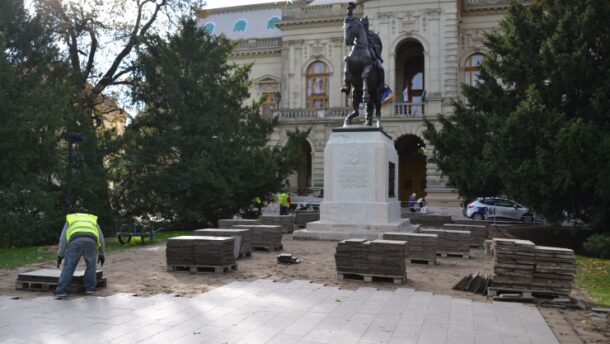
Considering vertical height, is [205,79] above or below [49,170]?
above

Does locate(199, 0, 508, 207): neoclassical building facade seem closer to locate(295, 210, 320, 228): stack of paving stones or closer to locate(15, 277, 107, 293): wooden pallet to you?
locate(295, 210, 320, 228): stack of paving stones

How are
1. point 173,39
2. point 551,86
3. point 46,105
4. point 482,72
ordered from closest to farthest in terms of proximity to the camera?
point 46,105 → point 551,86 → point 482,72 → point 173,39

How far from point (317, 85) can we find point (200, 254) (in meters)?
40.1

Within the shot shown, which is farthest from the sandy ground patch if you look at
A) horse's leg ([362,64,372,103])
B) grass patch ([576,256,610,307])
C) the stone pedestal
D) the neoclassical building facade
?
the neoclassical building facade

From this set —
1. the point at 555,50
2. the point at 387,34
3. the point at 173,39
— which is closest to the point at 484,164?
the point at 555,50

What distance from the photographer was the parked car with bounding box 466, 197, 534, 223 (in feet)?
106

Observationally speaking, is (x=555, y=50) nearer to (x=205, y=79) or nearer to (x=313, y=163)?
(x=205, y=79)

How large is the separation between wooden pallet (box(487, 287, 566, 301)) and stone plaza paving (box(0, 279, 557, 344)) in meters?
0.31

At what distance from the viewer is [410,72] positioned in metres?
49.8

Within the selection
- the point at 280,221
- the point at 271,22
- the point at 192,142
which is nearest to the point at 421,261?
the point at 280,221

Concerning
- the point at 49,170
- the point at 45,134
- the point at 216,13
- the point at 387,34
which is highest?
the point at 216,13

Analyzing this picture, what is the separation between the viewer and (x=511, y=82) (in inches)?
821

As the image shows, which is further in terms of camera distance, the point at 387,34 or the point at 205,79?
the point at 387,34

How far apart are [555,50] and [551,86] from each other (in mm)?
1273
